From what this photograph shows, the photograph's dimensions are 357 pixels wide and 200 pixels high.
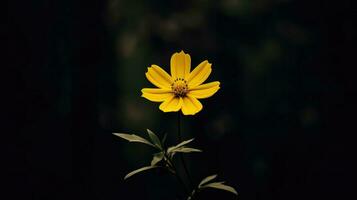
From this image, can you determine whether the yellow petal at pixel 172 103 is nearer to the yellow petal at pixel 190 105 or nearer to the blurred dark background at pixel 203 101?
the yellow petal at pixel 190 105

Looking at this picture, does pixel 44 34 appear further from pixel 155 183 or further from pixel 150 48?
pixel 155 183

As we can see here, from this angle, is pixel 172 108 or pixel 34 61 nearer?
pixel 172 108

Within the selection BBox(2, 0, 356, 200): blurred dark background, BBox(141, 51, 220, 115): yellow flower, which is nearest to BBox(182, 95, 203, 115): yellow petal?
BBox(141, 51, 220, 115): yellow flower

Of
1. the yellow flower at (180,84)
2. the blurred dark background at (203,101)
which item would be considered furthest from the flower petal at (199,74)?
the blurred dark background at (203,101)

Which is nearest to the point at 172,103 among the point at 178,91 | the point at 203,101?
the point at 178,91

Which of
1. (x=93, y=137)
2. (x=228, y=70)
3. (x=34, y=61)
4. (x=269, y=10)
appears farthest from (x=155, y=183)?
(x=269, y=10)

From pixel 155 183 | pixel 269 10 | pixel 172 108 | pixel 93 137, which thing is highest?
pixel 269 10

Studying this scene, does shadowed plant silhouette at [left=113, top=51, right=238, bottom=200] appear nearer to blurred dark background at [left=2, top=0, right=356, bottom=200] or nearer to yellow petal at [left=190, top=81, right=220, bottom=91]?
yellow petal at [left=190, top=81, right=220, bottom=91]
